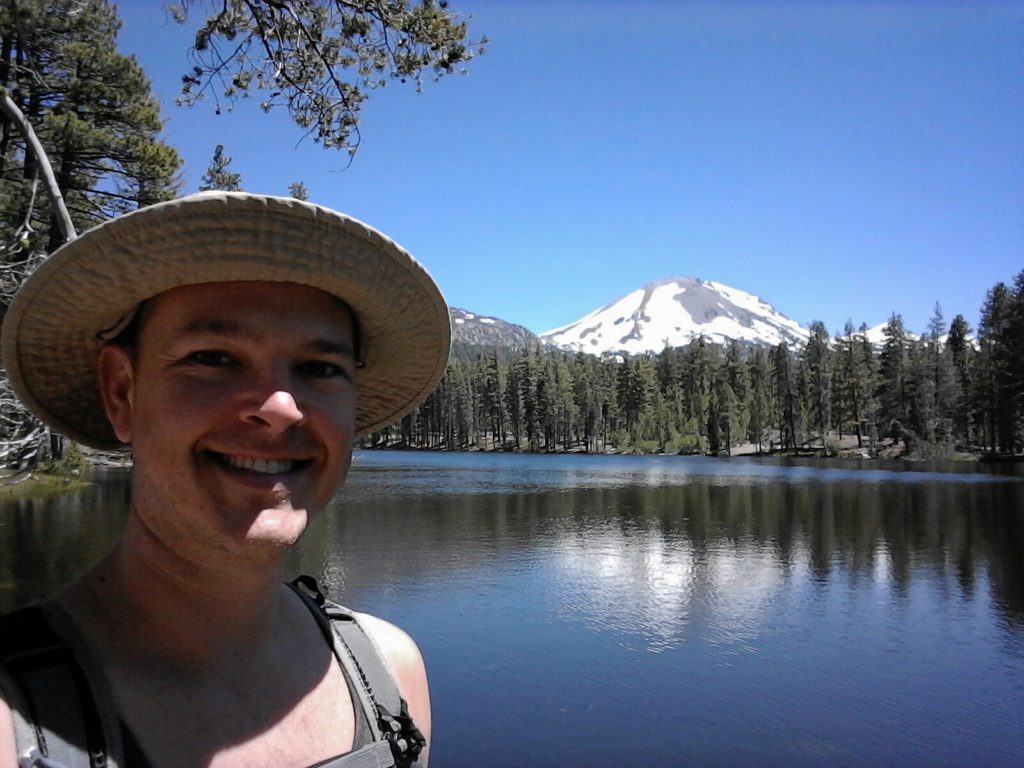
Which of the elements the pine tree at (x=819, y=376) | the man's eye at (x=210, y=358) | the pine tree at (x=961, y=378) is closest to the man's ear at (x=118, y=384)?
the man's eye at (x=210, y=358)

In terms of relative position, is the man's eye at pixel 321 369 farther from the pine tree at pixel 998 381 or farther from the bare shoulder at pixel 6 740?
the pine tree at pixel 998 381

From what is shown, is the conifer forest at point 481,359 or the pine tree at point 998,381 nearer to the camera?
the conifer forest at point 481,359

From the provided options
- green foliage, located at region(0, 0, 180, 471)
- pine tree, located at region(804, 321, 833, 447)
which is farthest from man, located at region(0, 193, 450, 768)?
pine tree, located at region(804, 321, 833, 447)

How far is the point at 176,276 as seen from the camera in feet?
4.08

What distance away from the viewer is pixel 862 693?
9.89 m

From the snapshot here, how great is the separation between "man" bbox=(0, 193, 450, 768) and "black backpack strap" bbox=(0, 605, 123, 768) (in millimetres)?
29

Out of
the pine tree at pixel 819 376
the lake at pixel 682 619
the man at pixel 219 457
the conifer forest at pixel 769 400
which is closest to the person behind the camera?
the man at pixel 219 457

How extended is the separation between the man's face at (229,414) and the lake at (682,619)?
25.3 feet

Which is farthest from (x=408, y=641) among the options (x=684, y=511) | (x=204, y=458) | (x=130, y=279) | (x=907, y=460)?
(x=907, y=460)

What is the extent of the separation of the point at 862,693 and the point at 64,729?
11045 mm

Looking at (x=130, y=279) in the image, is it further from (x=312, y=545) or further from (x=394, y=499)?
(x=394, y=499)

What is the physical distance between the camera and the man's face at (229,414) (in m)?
1.19

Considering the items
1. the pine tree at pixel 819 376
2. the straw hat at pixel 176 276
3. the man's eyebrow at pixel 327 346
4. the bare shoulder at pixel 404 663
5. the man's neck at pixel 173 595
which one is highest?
the pine tree at pixel 819 376

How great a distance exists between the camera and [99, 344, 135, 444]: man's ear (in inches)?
50.9
